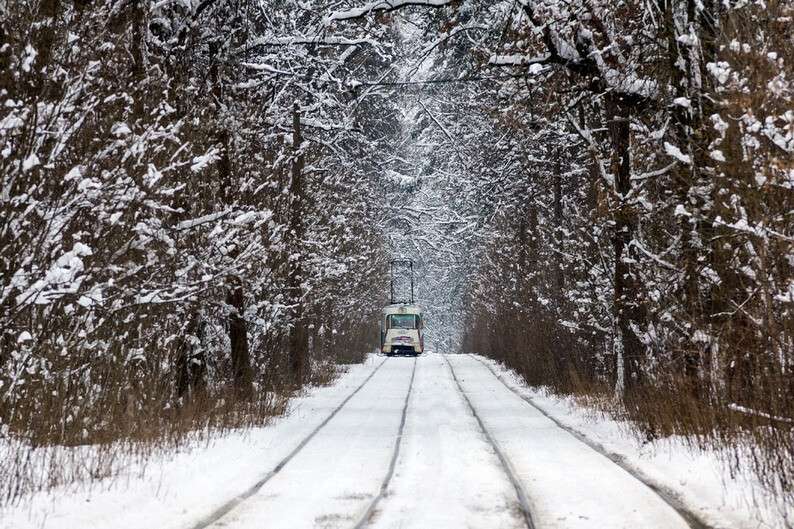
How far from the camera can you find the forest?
269 inches

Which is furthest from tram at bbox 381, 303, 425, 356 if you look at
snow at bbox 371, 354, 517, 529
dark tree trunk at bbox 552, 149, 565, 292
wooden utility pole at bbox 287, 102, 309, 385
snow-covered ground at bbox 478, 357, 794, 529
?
snow-covered ground at bbox 478, 357, 794, 529

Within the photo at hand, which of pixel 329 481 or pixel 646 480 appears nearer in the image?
pixel 646 480

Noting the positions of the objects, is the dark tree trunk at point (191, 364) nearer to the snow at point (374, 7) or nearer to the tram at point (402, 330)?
the snow at point (374, 7)

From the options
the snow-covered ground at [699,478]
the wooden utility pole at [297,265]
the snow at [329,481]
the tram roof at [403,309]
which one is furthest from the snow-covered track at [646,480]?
the tram roof at [403,309]

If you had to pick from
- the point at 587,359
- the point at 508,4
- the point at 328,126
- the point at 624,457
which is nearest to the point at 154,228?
the point at 624,457

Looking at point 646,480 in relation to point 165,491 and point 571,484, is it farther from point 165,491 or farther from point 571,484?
point 165,491

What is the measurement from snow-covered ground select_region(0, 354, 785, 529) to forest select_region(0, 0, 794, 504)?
458 millimetres

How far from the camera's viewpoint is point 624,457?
9.68 meters

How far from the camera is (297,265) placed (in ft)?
58.7

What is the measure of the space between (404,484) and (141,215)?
3862mm

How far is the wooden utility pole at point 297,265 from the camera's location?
17250 millimetres

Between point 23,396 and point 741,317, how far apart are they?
605 cm

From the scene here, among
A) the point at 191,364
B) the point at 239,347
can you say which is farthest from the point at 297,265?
the point at 191,364

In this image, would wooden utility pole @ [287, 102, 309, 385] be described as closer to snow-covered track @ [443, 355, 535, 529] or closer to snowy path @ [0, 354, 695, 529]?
snowy path @ [0, 354, 695, 529]
